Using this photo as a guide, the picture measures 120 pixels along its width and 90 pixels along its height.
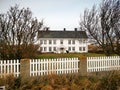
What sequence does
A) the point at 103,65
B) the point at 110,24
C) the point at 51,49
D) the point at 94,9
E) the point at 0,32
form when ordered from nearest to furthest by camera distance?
1. the point at 103,65
2. the point at 0,32
3. the point at 110,24
4. the point at 94,9
5. the point at 51,49

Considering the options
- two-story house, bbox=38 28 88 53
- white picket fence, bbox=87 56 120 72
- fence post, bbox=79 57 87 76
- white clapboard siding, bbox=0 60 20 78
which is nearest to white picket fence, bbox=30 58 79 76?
fence post, bbox=79 57 87 76

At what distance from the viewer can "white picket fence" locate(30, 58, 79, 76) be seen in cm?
1602

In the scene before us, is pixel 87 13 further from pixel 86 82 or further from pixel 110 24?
pixel 86 82

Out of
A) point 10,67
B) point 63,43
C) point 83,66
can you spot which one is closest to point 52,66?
point 83,66

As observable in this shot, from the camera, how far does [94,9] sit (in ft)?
90.4

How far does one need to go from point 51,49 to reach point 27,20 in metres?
50.6

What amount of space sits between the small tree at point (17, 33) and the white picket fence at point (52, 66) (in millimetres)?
4258

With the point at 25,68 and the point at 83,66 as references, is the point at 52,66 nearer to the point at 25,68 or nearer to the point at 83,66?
the point at 25,68

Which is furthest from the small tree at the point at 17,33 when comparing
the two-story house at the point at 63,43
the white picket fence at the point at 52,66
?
the two-story house at the point at 63,43

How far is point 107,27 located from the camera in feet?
80.6

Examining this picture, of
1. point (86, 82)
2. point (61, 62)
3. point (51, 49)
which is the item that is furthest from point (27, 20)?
point (51, 49)

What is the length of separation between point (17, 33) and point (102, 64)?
23.8 feet

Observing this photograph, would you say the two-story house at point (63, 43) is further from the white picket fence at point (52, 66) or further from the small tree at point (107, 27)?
the white picket fence at point (52, 66)

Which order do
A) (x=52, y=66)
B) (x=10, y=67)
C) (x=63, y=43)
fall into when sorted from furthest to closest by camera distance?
(x=63, y=43)
(x=52, y=66)
(x=10, y=67)
